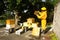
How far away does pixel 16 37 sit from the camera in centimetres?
860

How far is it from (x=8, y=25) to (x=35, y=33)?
62.2 inches

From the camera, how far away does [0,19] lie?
511 inches

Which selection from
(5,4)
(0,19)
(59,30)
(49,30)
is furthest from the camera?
(0,19)

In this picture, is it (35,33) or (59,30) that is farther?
(35,33)

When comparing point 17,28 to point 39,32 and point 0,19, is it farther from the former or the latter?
point 0,19

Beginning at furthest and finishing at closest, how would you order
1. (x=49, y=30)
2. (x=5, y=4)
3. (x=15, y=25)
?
1. (x=5, y=4)
2. (x=15, y=25)
3. (x=49, y=30)

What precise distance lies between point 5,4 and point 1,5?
1.57 ft

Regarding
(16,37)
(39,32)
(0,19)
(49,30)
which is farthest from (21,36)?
(0,19)

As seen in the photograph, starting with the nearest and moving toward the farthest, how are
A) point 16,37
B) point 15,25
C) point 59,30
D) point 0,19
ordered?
point 59,30 < point 16,37 < point 15,25 < point 0,19

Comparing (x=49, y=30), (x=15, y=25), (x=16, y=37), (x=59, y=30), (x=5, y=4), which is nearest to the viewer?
(x=59, y=30)

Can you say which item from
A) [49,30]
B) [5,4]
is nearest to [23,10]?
[5,4]

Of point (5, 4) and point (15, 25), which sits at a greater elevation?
point (5, 4)

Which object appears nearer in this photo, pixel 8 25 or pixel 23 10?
pixel 8 25

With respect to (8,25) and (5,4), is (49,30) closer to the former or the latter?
(8,25)
